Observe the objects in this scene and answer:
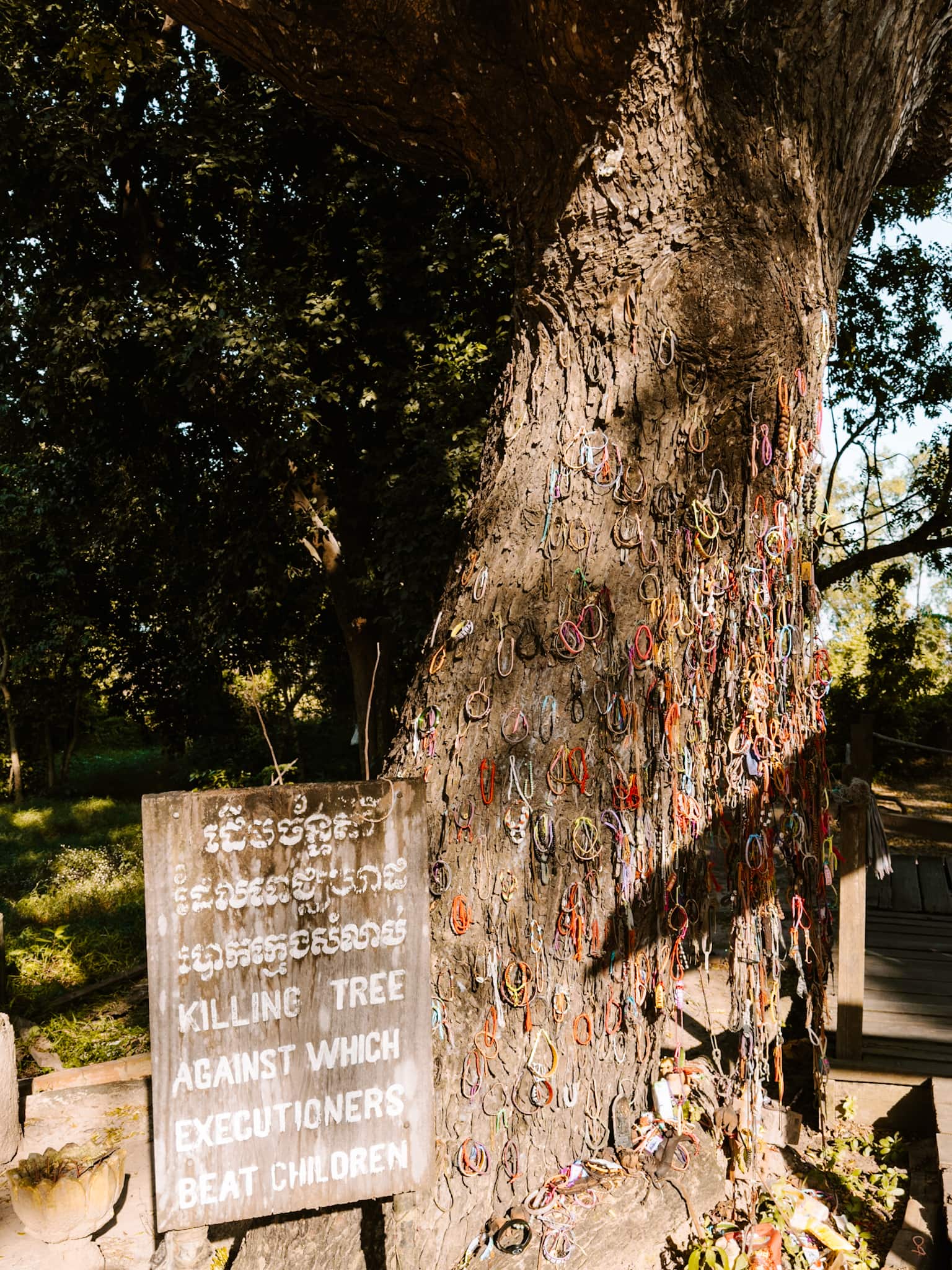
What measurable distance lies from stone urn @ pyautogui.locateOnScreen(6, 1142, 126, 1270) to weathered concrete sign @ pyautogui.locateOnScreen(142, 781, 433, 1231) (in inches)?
48.6

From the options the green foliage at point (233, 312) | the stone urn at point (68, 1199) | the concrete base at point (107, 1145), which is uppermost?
the green foliage at point (233, 312)

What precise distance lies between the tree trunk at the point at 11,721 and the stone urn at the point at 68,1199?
13290 millimetres

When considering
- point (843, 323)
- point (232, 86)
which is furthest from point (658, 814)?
point (843, 323)

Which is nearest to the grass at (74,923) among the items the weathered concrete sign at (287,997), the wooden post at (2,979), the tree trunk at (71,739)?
the wooden post at (2,979)

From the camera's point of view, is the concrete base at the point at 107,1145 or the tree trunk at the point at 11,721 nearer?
the concrete base at the point at 107,1145

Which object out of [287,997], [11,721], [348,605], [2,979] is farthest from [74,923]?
[11,721]

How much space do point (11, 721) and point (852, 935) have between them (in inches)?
591

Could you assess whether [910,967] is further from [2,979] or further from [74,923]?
[74,923]

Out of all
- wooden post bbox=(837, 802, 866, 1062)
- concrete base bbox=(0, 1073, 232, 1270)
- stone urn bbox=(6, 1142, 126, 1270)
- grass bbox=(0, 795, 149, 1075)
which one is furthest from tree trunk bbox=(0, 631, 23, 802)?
wooden post bbox=(837, 802, 866, 1062)

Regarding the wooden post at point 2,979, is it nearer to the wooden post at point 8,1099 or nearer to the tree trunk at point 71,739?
the wooden post at point 8,1099

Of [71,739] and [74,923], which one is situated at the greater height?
[71,739]

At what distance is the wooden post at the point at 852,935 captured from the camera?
4.51 metres

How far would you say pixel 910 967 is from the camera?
5.99 meters

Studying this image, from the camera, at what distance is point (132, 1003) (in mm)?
7262
